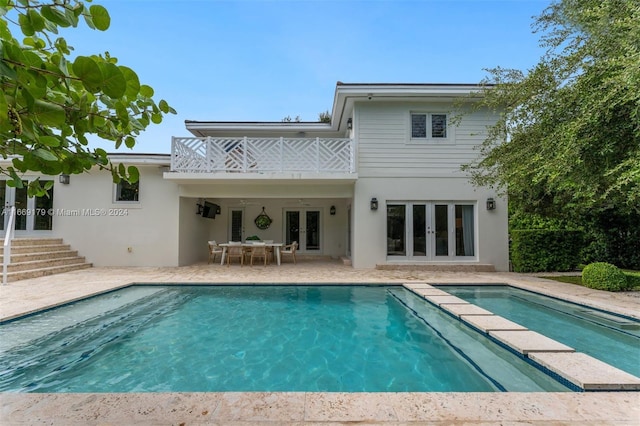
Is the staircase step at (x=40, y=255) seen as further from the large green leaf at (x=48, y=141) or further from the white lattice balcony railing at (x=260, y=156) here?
the large green leaf at (x=48, y=141)

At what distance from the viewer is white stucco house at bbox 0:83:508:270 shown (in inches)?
384

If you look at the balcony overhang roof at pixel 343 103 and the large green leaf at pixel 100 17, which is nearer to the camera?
the large green leaf at pixel 100 17

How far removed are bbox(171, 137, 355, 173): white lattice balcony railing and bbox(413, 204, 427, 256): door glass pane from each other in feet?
7.96

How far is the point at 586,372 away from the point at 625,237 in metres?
9.75

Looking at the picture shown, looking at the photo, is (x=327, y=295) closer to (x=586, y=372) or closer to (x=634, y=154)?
(x=586, y=372)

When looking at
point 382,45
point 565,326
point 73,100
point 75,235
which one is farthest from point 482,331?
point 75,235

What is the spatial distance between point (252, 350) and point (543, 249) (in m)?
9.46

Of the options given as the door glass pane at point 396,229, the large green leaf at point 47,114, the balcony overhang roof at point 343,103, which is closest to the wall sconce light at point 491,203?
the door glass pane at point 396,229

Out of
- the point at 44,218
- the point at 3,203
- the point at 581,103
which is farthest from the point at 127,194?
the point at 581,103

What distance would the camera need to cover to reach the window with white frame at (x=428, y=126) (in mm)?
9945

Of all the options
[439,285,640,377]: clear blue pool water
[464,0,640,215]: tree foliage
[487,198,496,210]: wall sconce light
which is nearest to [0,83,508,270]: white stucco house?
[487,198,496,210]: wall sconce light

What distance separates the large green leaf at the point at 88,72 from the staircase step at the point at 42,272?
929cm

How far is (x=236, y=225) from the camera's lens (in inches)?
553

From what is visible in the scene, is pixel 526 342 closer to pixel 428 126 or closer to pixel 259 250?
pixel 428 126
